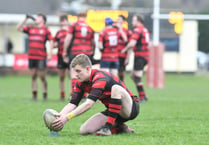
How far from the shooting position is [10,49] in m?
34.6

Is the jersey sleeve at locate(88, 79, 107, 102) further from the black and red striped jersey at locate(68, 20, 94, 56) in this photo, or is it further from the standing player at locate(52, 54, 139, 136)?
the black and red striped jersey at locate(68, 20, 94, 56)

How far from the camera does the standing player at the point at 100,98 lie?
23.9 ft

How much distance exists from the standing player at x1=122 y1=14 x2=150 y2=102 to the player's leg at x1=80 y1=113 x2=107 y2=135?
6496 millimetres

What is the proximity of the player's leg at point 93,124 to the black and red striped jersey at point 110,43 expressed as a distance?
6.71m

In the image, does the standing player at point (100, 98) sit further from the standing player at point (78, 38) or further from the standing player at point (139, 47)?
the standing player at point (139, 47)

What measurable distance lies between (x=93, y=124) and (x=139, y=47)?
7.04 m

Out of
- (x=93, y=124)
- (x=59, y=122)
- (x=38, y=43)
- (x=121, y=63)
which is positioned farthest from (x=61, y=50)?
(x=59, y=122)

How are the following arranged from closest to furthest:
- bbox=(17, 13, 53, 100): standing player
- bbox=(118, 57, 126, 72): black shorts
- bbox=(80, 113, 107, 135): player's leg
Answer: bbox=(80, 113, 107, 135): player's leg → bbox=(17, 13, 53, 100): standing player → bbox=(118, 57, 126, 72): black shorts

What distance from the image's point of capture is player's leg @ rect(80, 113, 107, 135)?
7.70 meters

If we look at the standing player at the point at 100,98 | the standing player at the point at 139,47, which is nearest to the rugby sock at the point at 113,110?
the standing player at the point at 100,98

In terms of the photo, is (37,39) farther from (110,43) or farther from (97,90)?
(97,90)

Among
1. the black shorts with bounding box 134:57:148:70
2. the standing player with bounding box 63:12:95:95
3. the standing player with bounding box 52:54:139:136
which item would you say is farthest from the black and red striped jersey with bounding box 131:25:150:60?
the standing player with bounding box 52:54:139:136

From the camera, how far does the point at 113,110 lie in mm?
7500

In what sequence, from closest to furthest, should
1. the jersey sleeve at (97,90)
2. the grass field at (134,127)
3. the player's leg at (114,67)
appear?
the grass field at (134,127) < the jersey sleeve at (97,90) < the player's leg at (114,67)
